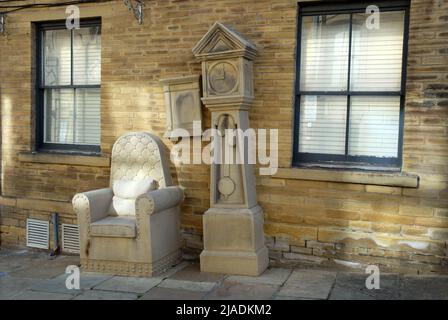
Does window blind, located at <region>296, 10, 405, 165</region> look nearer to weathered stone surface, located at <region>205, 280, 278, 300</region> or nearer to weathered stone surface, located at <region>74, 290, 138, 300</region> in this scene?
weathered stone surface, located at <region>205, 280, 278, 300</region>

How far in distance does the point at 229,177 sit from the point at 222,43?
1.41 m

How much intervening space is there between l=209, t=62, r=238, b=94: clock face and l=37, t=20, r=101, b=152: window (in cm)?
191

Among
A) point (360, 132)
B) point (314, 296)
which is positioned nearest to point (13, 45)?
point (360, 132)

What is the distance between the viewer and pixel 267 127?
5.41m

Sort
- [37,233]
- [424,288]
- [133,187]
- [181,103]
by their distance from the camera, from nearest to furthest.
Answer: [424,288] → [133,187] → [181,103] → [37,233]

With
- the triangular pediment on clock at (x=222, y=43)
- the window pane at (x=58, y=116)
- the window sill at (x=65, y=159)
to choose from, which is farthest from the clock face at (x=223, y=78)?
the window pane at (x=58, y=116)

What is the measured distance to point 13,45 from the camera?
21.9 ft

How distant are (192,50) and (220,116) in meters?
0.77

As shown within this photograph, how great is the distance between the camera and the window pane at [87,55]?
251 inches

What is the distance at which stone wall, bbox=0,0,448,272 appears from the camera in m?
4.86

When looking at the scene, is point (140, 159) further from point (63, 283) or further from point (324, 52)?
point (324, 52)

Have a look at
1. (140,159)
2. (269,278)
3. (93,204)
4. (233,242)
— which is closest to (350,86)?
(233,242)

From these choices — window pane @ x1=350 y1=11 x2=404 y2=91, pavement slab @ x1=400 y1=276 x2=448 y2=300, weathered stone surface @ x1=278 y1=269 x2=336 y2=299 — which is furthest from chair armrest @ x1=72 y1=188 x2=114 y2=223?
pavement slab @ x1=400 y1=276 x2=448 y2=300

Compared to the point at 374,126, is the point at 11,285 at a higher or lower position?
lower
